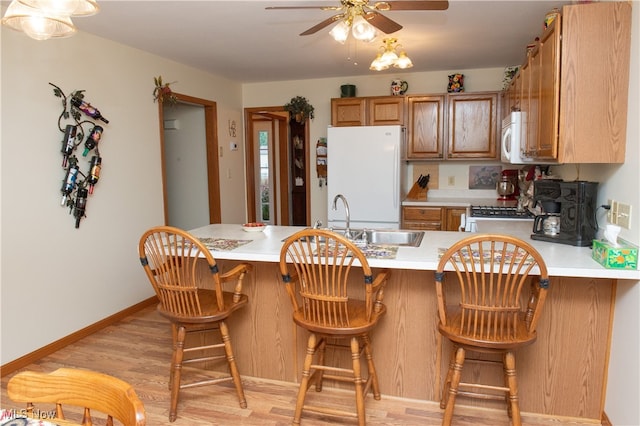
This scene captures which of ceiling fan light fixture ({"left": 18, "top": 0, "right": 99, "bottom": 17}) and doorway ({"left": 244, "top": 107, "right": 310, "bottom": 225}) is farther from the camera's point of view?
doorway ({"left": 244, "top": 107, "right": 310, "bottom": 225})

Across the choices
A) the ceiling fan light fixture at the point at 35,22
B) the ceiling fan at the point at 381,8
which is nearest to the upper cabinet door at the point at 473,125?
the ceiling fan at the point at 381,8

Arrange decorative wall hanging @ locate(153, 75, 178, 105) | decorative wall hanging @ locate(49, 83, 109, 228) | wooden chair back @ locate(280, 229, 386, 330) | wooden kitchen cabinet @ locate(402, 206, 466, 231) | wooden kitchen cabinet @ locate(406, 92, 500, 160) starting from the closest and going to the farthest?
wooden chair back @ locate(280, 229, 386, 330) < decorative wall hanging @ locate(49, 83, 109, 228) < decorative wall hanging @ locate(153, 75, 178, 105) < wooden kitchen cabinet @ locate(402, 206, 466, 231) < wooden kitchen cabinet @ locate(406, 92, 500, 160)

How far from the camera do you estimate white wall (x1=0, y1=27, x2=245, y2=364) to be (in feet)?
9.43

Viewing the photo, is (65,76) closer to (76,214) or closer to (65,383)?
(76,214)

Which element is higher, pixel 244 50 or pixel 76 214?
pixel 244 50

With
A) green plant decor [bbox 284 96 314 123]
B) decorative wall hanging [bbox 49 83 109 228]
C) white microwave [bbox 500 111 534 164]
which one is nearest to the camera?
white microwave [bbox 500 111 534 164]

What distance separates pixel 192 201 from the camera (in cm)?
541

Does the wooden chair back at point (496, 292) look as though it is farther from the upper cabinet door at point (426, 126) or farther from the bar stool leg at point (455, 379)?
the upper cabinet door at point (426, 126)

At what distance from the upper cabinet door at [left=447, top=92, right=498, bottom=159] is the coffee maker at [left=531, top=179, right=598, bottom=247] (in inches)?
86.3

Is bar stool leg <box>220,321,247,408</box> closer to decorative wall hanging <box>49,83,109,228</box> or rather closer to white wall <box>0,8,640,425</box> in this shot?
white wall <box>0,8,640,425</box>

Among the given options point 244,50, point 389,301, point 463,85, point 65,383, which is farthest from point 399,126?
point 65,383

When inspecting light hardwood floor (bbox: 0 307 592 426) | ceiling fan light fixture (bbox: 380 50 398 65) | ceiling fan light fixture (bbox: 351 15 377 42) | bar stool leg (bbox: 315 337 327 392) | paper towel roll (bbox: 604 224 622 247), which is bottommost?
light hardwood floor (bbox: 0 307 592 426)

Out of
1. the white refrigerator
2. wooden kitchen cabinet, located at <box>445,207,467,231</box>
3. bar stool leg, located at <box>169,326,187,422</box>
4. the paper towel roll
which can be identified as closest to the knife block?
wooden kitchen cabinet, located at <box>445,207,467,231</box>

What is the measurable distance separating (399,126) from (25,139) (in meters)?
3.09
